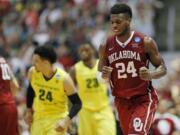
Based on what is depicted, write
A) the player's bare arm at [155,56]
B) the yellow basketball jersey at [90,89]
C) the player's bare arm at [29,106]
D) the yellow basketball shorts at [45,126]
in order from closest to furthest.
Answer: the player's bare arm at [155,56]
the yellow basketball shorts at [45,126]
the player's bare arm at [29,106]
the yellow basketball jersey at [90,89]

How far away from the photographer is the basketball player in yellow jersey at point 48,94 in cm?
937

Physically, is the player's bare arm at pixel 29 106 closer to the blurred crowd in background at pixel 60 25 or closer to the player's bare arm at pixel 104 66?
the player's bare arm at pixel 104 66

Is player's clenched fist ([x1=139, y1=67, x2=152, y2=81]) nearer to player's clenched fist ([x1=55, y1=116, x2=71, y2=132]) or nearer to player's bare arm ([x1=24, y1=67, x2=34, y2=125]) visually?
player's clenched fist ([x1=55, y1=116, x2=71, y2=132])

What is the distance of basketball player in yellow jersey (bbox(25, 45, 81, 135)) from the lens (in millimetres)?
9367

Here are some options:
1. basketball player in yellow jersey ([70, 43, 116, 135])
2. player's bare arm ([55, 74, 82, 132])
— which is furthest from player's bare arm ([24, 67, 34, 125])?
basketball player in yellow jersey ([70, 43, 116, 135])

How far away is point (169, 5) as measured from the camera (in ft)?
64.6

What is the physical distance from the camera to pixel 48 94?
959 centimetres

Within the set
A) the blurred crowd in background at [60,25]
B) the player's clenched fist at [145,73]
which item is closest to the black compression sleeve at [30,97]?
the player's clenched fist at [145,73]

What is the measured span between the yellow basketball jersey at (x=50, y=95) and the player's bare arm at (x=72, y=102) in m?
0.11

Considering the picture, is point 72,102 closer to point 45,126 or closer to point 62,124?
point 62,124

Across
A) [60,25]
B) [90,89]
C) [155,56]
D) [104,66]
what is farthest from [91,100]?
[60,25]

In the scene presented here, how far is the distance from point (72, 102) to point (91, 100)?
242cm

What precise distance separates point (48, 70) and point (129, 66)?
125 centimetres

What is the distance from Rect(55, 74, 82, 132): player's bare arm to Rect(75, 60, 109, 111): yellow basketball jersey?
2.38 meters
